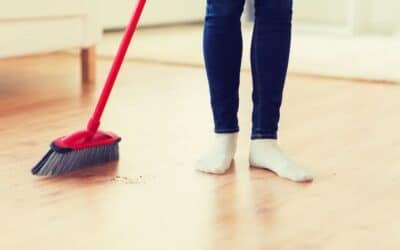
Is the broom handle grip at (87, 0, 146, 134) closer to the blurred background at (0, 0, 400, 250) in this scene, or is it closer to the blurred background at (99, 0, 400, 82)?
the blurred background at (0, 0, 400, 250)

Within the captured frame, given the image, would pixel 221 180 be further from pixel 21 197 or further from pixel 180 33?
pixel 180 33

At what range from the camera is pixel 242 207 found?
1314 millimetres

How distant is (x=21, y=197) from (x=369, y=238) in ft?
1.99

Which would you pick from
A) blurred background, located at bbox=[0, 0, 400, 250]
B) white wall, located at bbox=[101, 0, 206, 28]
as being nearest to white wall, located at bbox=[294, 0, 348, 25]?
white wall, located at bbox=[101, 0, 206, 28]

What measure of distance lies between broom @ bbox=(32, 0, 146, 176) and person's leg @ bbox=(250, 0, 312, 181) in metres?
0.26

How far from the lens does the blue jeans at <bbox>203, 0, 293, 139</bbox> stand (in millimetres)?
1486

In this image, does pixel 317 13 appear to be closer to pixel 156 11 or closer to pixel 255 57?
pixel 156 11

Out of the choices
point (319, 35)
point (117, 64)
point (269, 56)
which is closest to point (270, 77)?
point (269, 56)

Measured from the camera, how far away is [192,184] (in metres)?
1.45

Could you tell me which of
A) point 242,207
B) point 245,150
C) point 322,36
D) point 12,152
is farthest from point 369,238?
point 322,36

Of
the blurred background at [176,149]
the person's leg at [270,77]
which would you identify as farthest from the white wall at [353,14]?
the person's leg at [270,77]

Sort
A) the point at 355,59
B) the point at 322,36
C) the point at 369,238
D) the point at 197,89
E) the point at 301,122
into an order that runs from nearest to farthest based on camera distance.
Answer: the point at 369,238 → the point at 301,122 → the point at 197,89 → the point at 355,59 → the point at 322,36

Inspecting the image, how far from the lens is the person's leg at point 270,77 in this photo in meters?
1.48

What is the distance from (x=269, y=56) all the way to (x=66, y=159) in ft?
1.46
